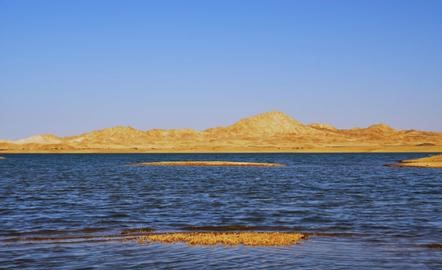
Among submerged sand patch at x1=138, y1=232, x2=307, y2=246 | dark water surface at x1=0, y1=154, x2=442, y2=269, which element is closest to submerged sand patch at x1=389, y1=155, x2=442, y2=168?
dark water surface at x1=0, y1=154, x2=442, y2=269

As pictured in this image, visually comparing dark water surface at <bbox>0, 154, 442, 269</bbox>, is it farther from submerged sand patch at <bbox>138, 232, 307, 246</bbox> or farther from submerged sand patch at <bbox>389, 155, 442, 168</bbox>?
submerged sand patch at <bbox>389, 155, 442, 168</bbox>

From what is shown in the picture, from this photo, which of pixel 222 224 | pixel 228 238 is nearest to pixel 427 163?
pixel 222 224

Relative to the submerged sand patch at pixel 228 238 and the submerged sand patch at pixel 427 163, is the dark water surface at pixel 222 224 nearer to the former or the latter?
the submerged sand patch at pixel 228 238

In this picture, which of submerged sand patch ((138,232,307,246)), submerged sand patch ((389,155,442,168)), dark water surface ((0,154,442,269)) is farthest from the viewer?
submerged sand patch ((389,155,442,168))

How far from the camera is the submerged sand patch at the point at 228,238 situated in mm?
23500

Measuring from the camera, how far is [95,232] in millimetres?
27609

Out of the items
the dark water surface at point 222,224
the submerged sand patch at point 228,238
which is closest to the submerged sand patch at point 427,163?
the dark water surface at point 222,224

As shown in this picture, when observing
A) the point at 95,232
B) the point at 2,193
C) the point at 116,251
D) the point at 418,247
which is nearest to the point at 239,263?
the point at 116,251

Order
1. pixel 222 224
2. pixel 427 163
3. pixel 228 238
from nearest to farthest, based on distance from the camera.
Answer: pixel 228 238
pixel 222 224
pixel 427 163

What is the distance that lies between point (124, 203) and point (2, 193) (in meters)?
15.8

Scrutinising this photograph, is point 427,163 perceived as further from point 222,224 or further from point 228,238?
point 228,238

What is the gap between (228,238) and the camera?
79.9 feet

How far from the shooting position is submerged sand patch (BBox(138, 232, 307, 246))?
23500 millimetres

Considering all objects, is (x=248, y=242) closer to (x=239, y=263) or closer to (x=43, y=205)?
(x=239, y=263)
